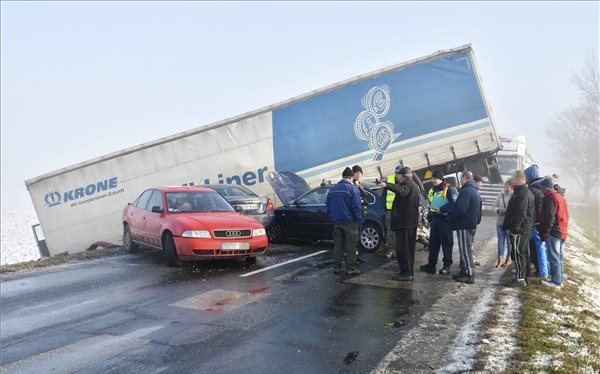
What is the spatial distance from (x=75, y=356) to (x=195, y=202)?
18.3ft

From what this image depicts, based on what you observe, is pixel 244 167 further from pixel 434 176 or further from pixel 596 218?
pixel 596 218

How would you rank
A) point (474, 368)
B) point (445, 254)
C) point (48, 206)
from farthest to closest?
point (48, 206)
point (445, 254)
point (474, 368)

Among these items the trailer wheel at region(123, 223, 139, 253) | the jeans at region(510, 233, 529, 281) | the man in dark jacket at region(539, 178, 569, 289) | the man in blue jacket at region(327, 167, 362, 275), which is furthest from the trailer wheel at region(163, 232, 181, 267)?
the man in dark jacket at region(539, 178, 569, 289)

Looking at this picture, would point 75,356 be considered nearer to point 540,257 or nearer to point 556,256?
point 556,256

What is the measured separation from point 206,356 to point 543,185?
18.5ft

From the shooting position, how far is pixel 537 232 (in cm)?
799

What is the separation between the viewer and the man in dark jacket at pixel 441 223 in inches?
329

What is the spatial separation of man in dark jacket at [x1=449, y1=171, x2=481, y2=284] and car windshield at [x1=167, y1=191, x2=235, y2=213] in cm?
448

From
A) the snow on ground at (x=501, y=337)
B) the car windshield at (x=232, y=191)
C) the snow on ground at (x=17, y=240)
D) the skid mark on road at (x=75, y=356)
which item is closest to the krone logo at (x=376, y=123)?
the car windshield at (x=232, y=191)

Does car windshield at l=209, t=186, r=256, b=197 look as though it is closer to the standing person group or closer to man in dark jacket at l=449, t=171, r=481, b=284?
man in dark jacket at l=449, t=171, r=481, b=284

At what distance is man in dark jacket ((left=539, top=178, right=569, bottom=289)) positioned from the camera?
7355mm

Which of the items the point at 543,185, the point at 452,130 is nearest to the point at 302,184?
the point at 452,130

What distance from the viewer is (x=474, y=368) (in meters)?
4.21

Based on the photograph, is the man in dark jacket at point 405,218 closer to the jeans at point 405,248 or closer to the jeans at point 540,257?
the jeans at point 405,248
